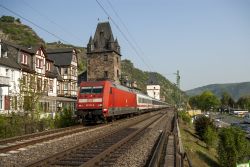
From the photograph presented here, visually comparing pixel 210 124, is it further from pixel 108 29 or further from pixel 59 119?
pixel 108 29

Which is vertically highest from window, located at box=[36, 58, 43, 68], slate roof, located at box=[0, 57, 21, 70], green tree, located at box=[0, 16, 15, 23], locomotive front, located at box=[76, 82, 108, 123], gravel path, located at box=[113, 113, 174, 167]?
green tree, located at box=[0, 16, 15, 23]

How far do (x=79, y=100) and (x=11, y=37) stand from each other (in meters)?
98.9

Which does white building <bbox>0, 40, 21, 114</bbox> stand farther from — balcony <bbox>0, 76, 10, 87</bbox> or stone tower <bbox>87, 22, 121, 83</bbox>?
stone tower <bbox>87, 22, 121, 83</bbox>

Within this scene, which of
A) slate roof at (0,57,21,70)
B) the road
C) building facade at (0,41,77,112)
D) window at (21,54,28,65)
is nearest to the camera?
building facade at (0,41,77,112)

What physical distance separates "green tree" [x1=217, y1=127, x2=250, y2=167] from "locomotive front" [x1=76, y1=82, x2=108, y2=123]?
9.53 metres

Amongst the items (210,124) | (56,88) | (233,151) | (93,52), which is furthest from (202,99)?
(233,151)

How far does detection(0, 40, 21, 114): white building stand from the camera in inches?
1369

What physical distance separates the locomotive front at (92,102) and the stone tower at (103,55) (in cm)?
4234

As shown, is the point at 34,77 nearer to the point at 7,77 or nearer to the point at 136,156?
the point at 7,77

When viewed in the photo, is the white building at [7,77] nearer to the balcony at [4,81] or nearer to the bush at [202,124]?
the balcony at [4,81]

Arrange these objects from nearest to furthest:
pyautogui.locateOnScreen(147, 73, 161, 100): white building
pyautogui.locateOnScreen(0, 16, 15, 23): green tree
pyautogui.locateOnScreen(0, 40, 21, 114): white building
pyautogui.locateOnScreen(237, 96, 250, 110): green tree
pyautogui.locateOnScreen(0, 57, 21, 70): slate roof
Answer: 1. pyautogui.locateOnScreen(0, 40, 21, 114): white building
2. pyautogui.locateOnScreen(0, 57, 21, 70): slate roof
3. pyautogui.locateOnScreen(0, 16, 15, 23): green tree
4. pyautogui.locateOnScreen(147, 73, 161, 100): white building
5. pyautogui.locateOnScreen(237, 96, 250, 110): green tree

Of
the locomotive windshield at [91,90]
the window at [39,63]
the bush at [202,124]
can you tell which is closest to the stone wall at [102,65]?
the window at [39,63]

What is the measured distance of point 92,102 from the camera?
86.8 ft

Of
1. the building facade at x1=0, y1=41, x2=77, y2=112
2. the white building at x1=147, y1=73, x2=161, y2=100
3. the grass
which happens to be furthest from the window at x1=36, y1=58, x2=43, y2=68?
the white building at x1=147, y1=73, x2=161, y2=100
